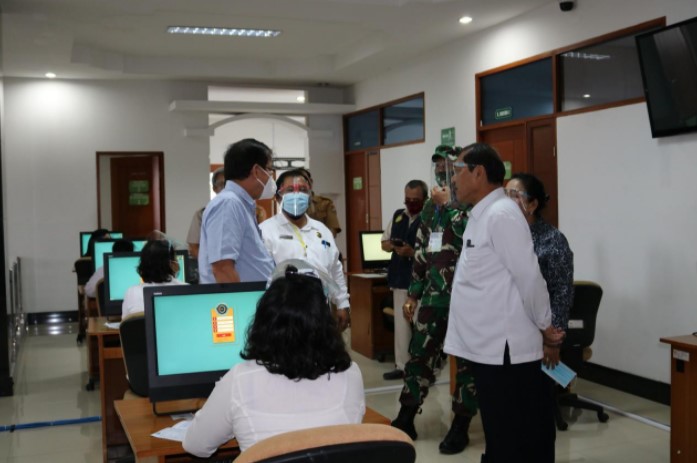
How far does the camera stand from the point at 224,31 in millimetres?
7801

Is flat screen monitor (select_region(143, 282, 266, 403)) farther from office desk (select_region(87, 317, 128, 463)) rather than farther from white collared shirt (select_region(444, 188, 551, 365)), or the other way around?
office desk (select_region(87, 317, 128, 463))

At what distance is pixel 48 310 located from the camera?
948cm

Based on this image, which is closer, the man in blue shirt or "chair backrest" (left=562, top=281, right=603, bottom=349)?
the man in blue shirt

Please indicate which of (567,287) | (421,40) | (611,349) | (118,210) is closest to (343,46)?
(421,40)

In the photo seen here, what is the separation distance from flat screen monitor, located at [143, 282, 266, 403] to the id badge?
1.83m

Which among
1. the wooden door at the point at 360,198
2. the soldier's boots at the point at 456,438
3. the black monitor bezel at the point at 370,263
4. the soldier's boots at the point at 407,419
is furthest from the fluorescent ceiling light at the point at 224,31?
the soldier's boots at the point at 456,438

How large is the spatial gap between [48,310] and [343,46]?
5.31m

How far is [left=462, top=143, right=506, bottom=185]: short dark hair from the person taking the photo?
3.08 metres

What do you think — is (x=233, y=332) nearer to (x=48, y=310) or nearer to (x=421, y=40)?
(x=421, y=40)

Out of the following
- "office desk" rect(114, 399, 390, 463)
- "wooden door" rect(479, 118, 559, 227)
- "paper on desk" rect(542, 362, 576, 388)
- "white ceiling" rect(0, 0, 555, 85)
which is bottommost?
"paper on desk" rect(542, 362, 576, 388)

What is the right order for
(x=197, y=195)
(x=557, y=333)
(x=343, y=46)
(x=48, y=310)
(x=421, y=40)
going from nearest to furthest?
(x=557, y=333) → (x=421, y=40) → (x=343, y=46) → (x=48, y=310) → (x=197, y=195)

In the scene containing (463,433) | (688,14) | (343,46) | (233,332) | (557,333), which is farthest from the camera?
(343,46)

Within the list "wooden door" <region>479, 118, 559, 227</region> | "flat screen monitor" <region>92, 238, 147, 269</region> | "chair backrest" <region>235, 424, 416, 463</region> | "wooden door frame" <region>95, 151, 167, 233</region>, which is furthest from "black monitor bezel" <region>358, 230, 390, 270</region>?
"chair backrest" <region>235, 424, 416, 463</region>

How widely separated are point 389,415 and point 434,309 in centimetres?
118
